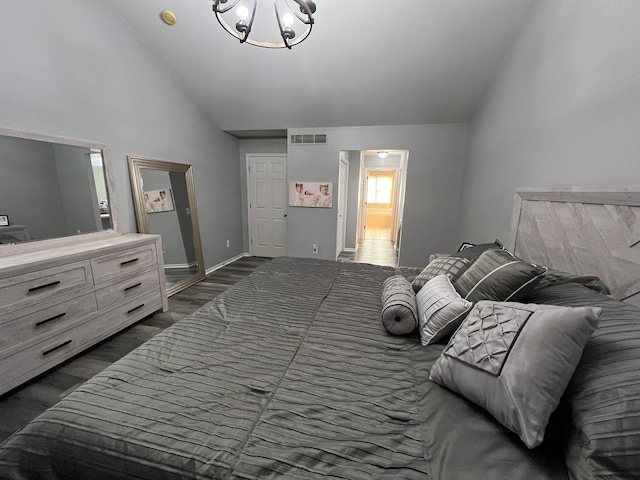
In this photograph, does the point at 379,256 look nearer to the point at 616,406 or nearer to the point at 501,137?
the point at 501,137

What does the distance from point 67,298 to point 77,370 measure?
563 millimetres

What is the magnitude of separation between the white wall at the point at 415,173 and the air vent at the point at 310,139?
59 millimetres

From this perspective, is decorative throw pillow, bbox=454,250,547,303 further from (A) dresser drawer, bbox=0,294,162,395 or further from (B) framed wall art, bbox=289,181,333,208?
(B) framed wall art, bbox=289,181,333,208

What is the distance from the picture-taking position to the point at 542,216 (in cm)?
165

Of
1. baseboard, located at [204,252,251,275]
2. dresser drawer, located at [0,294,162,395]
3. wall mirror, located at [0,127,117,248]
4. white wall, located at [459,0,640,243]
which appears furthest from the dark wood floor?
white wall, located at [459,0,640,243]

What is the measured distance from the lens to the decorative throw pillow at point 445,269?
152 centimetres

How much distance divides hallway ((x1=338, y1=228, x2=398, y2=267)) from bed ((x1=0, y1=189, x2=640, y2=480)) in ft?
11.4

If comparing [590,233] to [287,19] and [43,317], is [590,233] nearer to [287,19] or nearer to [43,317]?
[287,19]

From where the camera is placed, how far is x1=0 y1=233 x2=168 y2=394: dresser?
1.68 meters

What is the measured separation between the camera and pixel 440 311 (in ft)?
3.84

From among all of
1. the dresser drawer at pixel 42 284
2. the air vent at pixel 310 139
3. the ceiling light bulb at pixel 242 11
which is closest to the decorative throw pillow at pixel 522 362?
the ceiling light bulb at pixel 242 11

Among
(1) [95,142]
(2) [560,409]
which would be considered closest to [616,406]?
(2) [560,409]

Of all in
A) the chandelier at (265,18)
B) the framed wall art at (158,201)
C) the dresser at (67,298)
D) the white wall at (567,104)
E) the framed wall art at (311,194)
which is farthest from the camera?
the framed wall art at (311,194)

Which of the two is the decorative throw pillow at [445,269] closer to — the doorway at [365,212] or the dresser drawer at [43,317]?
the dresser drawer at [43,317]
